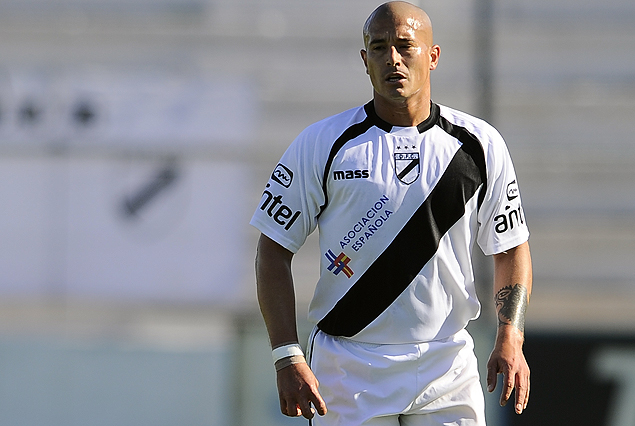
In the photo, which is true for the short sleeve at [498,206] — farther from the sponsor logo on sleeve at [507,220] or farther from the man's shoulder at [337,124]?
the man's shoulder at [337,124]

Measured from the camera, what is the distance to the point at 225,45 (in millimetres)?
5680

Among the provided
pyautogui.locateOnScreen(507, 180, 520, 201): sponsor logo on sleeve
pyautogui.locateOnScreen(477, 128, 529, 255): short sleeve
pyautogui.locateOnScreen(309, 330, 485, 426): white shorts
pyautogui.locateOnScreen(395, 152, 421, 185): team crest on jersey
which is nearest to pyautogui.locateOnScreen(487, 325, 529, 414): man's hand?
pyautogui.locateOnScreen(309, 330, 485, 426): white shorts

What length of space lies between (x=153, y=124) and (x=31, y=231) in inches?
37.1

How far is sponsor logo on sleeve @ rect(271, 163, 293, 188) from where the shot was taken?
308 centimetres

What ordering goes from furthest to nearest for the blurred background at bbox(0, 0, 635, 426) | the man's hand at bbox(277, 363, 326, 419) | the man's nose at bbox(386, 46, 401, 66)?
1. the blurred background at bbox(0, 0, 635, 426)
2. the man's nose at bbox(386, 46, 401, 66)
3. the man's hand at bbox(277, 363, 326, 419)

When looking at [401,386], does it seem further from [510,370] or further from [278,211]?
[278,211]

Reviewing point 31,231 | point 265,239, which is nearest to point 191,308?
point 31,231

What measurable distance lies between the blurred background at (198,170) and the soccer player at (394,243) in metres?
2.50

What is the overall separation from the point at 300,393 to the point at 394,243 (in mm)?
545

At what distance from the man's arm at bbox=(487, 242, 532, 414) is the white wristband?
57 centimetres

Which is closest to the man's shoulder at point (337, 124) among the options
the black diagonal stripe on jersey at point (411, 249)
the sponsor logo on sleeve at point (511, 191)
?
the black diagonal stripe on jersey at point (411, 249)

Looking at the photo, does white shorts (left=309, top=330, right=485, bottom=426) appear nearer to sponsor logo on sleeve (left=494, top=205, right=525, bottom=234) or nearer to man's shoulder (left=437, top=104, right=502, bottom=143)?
sponsor logo on sleeve (left=494, top=205, right=525, bottom=234)

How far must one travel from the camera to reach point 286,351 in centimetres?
294

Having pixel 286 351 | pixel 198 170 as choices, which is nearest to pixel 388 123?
pixel 286 351
